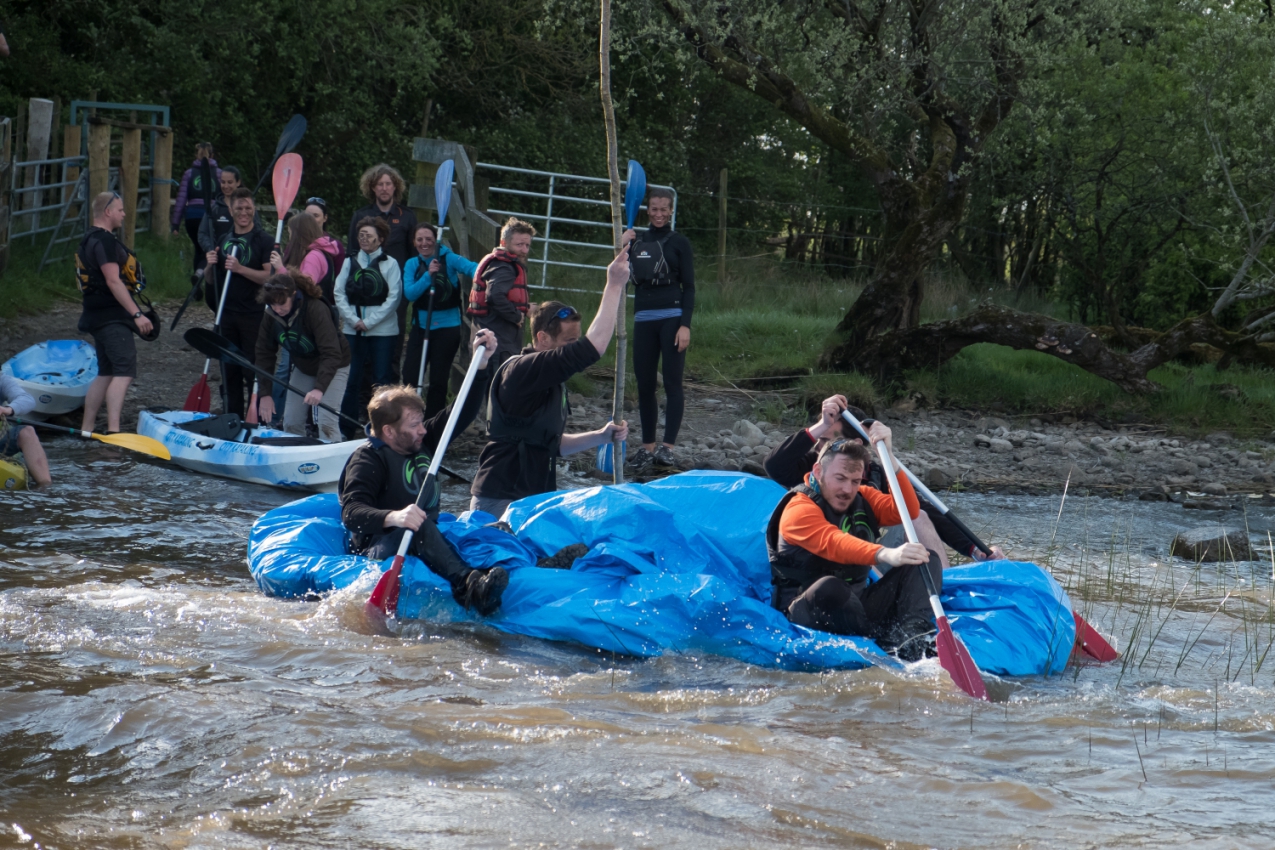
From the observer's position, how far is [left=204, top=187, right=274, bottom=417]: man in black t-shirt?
8.38m

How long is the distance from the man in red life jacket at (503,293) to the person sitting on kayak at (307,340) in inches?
38.7

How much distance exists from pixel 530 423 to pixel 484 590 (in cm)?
98

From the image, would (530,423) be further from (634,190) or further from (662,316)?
(662,316)

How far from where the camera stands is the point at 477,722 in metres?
3.96

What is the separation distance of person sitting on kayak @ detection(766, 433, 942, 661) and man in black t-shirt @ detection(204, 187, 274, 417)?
479 cm

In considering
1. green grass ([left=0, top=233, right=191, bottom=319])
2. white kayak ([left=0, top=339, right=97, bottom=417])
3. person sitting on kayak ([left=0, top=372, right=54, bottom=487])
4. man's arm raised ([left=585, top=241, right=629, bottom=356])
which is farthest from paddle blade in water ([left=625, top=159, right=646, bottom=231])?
green grass ([left=0, top=233, right=191, bottom=319])

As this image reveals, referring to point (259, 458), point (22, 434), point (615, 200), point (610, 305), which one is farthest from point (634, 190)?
point (22, 434)

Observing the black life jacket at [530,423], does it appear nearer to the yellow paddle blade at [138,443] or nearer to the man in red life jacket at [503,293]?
the man in red life jacket at [503,293]

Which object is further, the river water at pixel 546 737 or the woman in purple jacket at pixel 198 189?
the woman in purple jacket at pixel 198 189

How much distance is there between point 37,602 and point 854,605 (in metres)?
3.25

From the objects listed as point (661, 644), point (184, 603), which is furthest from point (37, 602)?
point (661, 644)

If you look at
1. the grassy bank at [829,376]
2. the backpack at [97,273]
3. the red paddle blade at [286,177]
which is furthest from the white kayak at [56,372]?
the grassy bank at [829,376]

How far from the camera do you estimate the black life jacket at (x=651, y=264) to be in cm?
840

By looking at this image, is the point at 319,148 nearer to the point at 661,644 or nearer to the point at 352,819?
the point at 661,644
